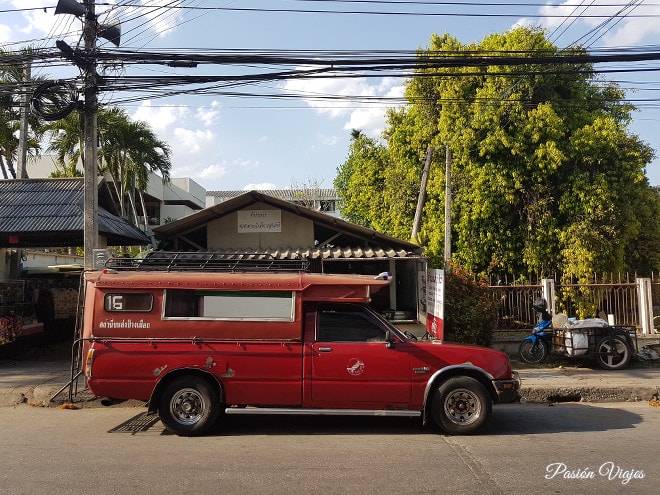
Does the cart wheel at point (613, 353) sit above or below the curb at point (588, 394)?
above

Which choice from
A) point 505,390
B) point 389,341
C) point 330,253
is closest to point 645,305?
point 330,253

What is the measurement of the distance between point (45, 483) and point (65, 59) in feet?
26.0

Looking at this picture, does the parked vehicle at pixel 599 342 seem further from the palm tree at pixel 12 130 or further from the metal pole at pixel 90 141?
the palm tree at pixel 12 130

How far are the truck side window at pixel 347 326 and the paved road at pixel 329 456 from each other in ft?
3.85

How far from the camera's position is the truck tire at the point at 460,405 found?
6695mm

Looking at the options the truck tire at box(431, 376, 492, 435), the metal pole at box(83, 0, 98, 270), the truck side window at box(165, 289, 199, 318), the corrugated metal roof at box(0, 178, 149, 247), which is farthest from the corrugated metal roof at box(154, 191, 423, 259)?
the truck tire at box(431, 376, 492, 435)

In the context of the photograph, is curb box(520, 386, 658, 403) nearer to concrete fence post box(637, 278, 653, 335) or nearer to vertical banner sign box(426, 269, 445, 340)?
vertical banner sign box(426, 269, 445, 340)

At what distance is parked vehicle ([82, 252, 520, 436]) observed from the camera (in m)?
6.70

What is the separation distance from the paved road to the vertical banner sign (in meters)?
2.31

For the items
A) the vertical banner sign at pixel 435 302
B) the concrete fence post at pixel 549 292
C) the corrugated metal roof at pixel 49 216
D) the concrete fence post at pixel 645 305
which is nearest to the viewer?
the vertical banner sign at pixel 435 302

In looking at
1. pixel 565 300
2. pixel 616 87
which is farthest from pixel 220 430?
pixel 616 87

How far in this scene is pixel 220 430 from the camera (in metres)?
7.04

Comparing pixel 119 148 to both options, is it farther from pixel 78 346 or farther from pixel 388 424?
pixel 388 424

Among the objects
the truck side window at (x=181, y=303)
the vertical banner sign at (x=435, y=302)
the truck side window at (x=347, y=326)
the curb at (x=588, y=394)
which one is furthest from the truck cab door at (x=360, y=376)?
the curb at (x=588, y=394)
